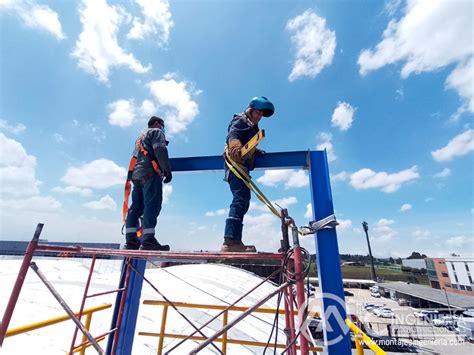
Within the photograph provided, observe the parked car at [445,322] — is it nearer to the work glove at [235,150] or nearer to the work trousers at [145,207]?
the work glove at [235,150]

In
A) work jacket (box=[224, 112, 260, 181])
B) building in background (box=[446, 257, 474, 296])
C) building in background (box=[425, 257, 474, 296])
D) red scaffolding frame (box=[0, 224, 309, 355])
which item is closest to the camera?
red scaffolding frame (box=[0, 224, 309, 355])

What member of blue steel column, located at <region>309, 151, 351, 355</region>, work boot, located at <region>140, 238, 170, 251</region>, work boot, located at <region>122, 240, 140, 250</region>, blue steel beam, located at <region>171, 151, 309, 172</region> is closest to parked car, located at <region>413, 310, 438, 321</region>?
blue steel column, located at <region>309, 151, 351, 355</region>

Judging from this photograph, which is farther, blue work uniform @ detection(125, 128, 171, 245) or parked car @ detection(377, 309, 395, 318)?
parked car @ detection(377, 309, 395, 318)

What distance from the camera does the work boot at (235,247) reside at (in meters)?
2.84

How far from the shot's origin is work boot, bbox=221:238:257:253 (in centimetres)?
284

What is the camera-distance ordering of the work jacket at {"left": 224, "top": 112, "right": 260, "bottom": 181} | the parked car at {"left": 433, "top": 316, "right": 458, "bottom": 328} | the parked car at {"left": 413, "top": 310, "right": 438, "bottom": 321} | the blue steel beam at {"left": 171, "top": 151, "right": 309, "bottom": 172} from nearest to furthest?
the work jacket at {"left": 224, "top": 112, "right": 260, "bottom": 181}, the blue steel beam at {"left": 171, "top": 151, "right": 309, "bottom": 172}, the parked car at {"left": 433, "top": 316, "right": 458, "bottom": 328}, the parked car at {"left": 413, "top": 310, "right": 438, "bottom": 321}

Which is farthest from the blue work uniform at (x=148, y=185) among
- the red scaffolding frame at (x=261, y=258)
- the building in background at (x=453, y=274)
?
the building in background at (x=453, y=274)

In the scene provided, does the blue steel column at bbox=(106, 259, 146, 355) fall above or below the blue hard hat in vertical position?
below

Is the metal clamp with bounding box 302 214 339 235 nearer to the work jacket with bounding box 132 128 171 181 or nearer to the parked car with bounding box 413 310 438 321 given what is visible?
the work jacket with bounding box 132 128 171 181

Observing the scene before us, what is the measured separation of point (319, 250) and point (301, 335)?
1.52m

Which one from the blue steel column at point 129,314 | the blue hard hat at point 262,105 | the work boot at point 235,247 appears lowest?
the blue steel column at point 129,314

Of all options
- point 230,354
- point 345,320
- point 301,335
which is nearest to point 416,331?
point 230,354

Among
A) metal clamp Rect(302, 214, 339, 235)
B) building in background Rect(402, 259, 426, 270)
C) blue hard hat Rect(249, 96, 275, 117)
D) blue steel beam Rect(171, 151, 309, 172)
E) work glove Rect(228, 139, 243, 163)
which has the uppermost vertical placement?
building in background Rect(402, 259, 426, 270)

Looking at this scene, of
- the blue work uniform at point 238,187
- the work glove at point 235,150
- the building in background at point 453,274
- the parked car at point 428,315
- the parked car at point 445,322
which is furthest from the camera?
the building in background at point 453,274
